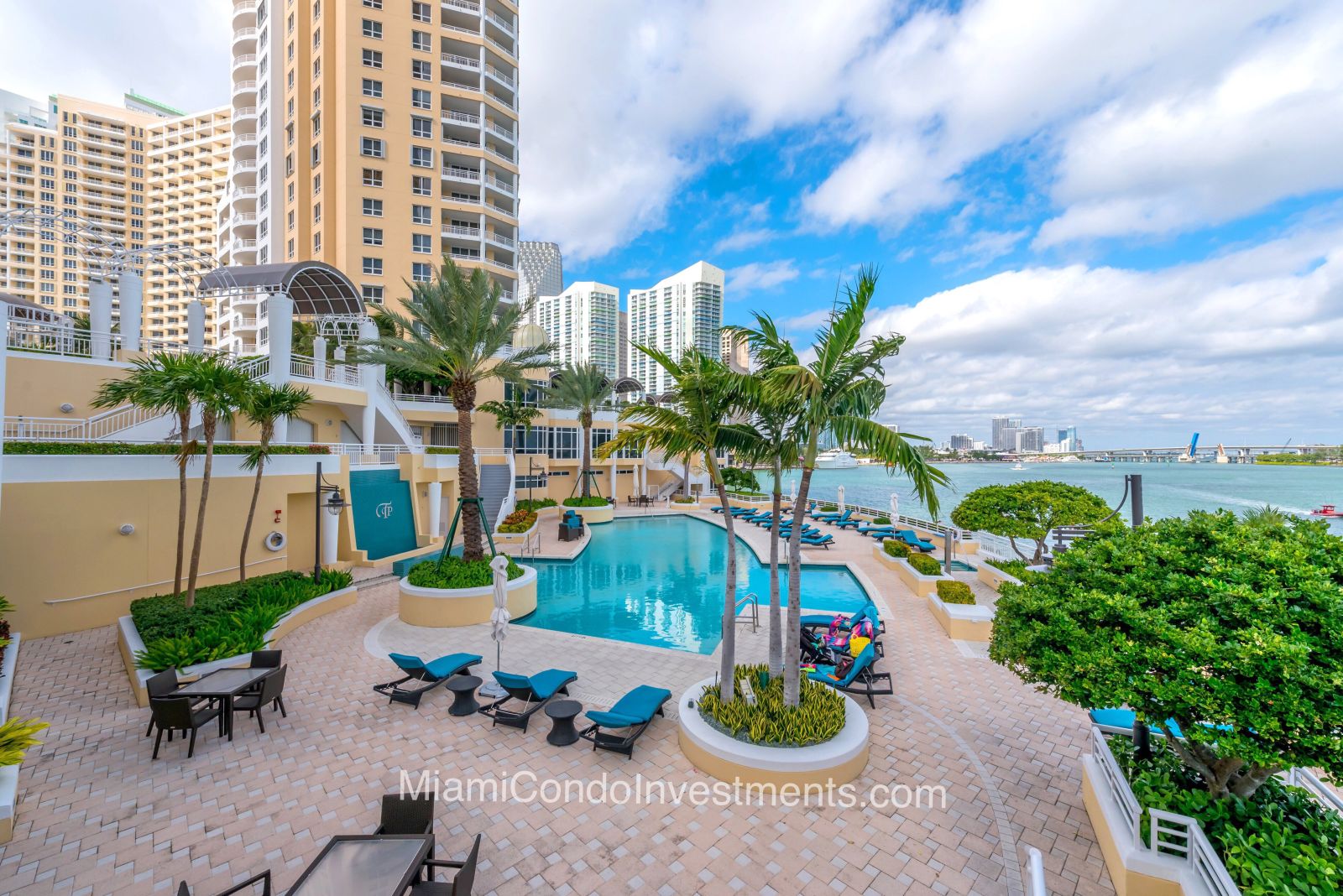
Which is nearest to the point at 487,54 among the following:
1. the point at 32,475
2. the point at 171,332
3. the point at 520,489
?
the point at 520,489

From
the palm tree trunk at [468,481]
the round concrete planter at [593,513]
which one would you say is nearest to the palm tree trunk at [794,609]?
the palm tree trunk at [468,481]

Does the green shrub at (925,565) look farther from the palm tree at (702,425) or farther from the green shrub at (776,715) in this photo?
the palm tree at (702,425)

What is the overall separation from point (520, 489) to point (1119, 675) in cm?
3290

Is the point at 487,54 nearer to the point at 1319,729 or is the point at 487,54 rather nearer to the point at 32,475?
the point at 32,475

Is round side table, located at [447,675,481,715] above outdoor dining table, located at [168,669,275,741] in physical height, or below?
below

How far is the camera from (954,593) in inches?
476

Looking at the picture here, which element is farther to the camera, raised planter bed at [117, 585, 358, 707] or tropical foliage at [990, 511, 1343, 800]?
raised planter bed at [117, 585, 358, 707]

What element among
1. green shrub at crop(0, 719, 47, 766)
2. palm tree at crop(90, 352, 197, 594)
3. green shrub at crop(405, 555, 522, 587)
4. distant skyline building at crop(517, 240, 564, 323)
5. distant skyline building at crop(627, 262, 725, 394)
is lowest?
green shrub at crop(405, 555, 522, 587)

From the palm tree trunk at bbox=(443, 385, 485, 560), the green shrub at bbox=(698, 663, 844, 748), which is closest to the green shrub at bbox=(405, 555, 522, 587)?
the palm tree trunk at bbox=(443, 385, 485, 560)

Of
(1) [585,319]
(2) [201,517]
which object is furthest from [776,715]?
(1) [585,319]

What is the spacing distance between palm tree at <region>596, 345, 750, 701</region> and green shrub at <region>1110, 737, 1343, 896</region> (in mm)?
4411

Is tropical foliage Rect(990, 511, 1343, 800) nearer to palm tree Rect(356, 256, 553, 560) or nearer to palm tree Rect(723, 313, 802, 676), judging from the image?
palm tree Rect(723, 313, 802, 676)

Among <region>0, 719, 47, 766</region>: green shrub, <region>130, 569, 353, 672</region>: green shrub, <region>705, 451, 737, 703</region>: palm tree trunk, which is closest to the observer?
<region>0, 719, 47, 766</region>: green shrub

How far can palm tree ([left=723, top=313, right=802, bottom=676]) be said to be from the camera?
6.89 m
